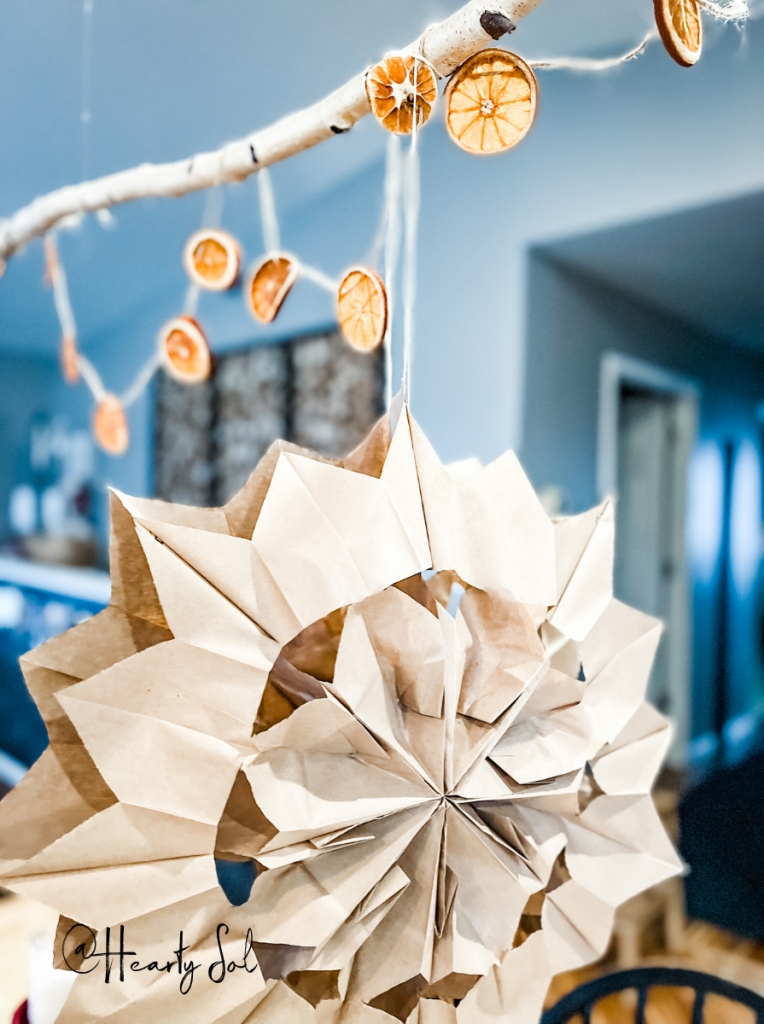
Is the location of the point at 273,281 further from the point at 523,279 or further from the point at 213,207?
the point at 213,207

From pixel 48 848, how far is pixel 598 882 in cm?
36

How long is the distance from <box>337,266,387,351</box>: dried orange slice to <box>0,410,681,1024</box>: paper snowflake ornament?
229 mm

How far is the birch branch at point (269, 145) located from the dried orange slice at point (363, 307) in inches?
5.1

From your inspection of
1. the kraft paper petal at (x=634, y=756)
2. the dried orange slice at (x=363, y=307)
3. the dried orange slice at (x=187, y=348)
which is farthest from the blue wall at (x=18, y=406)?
the kraft paper petal at (x=634, y=756)

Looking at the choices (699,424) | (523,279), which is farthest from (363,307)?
(699,424)

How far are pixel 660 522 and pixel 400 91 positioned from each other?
129 inches

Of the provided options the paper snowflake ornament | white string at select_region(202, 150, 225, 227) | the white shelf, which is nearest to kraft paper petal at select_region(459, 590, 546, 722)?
the paper snowflake ornament

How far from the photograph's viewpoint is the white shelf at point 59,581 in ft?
5.59

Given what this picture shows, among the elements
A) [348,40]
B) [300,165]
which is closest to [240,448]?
[300,165]

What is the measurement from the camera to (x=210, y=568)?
371 mm

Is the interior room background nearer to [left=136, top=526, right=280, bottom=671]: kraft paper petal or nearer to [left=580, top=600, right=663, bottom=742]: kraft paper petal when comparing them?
[left=580, top=600, right=663, bottom=742]: kraft paper petal

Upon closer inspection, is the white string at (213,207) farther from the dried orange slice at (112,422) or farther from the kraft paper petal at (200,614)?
the kraft paper petal at (200,614)

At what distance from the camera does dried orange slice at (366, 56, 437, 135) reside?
0.50 metres

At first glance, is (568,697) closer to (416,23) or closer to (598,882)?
(598,882)
